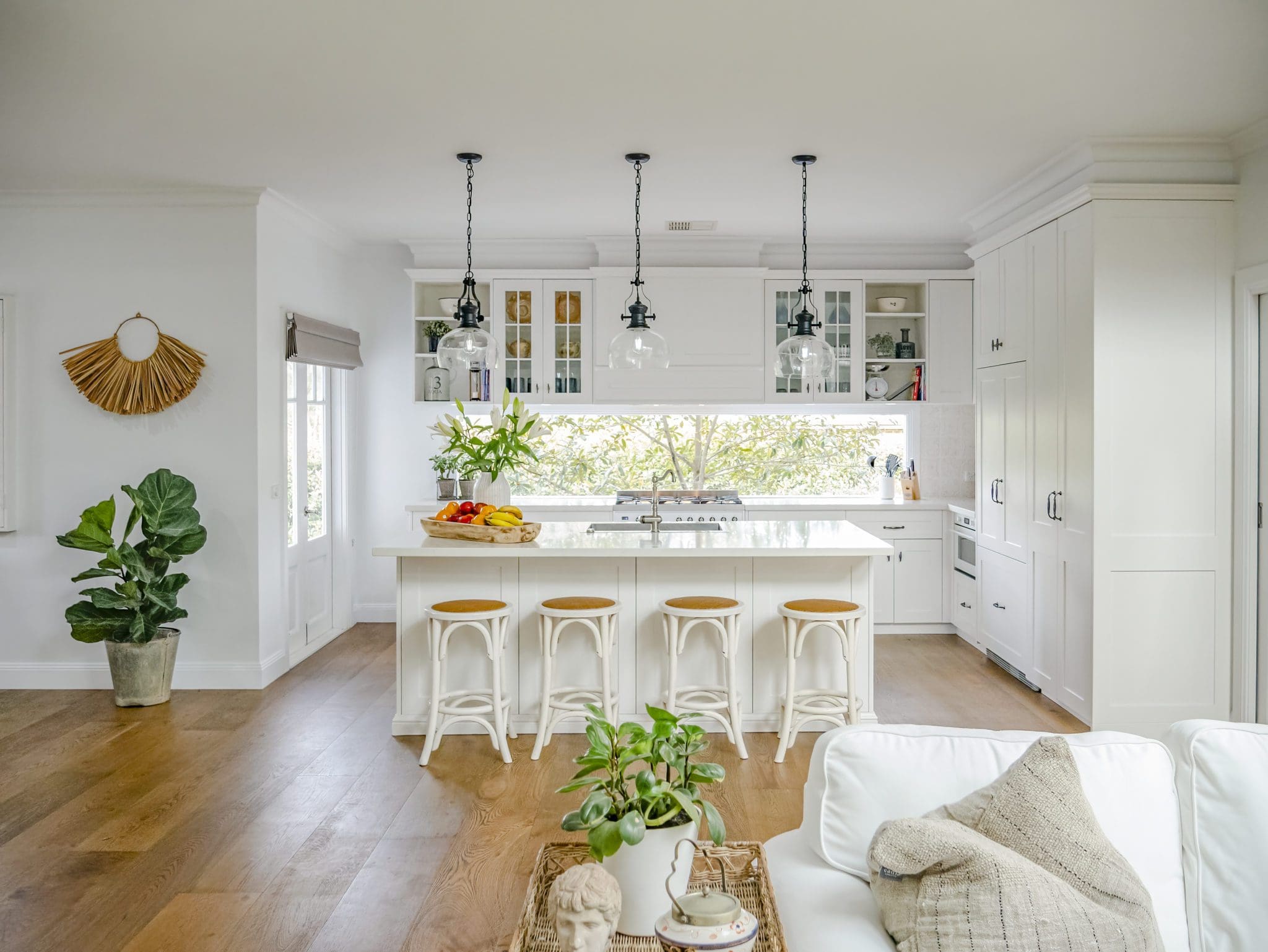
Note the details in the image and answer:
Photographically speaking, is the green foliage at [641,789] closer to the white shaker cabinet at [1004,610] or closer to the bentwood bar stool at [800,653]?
the bentwood bar stool at [800,653]

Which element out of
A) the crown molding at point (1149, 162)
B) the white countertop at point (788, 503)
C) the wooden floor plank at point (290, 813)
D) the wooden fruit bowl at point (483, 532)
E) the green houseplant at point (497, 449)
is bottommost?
the wooden floor plank at point (290, 813)

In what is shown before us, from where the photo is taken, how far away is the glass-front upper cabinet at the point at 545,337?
6473 millimetres

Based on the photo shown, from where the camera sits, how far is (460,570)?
4383 mm

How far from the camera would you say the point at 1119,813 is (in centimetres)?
168

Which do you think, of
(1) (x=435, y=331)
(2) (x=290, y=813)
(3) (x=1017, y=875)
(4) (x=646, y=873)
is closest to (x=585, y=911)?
(4) (x=646, y=873)

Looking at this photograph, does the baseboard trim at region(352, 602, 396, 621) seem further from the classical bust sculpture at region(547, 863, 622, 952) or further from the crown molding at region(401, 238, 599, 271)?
the classical bust sculpture at region(547, 863, 622, 952)

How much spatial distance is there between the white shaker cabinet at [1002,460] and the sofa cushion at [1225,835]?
3.43 meters

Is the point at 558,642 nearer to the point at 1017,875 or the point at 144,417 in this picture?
the point at 144,417

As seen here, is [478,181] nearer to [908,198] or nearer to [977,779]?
[908,198]

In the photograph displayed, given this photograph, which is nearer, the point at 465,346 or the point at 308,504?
the point at 465,346

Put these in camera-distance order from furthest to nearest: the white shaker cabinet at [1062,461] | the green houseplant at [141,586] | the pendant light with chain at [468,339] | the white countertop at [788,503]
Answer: the white countertop at [788,503], the green houseplant at [141,586], the white shaker cabinet at [1062,461], the pendant light with chain at [468,339]

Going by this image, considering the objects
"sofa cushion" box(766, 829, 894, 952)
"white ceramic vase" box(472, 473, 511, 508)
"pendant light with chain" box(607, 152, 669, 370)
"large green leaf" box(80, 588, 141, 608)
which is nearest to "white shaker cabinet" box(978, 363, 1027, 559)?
"pendant light with chain" box(607, 152, 669, 370)

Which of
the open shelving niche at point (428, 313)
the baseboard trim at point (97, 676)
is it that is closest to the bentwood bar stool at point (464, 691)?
the baseboard trim at point (97, 676)

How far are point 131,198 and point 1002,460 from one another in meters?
4.94
